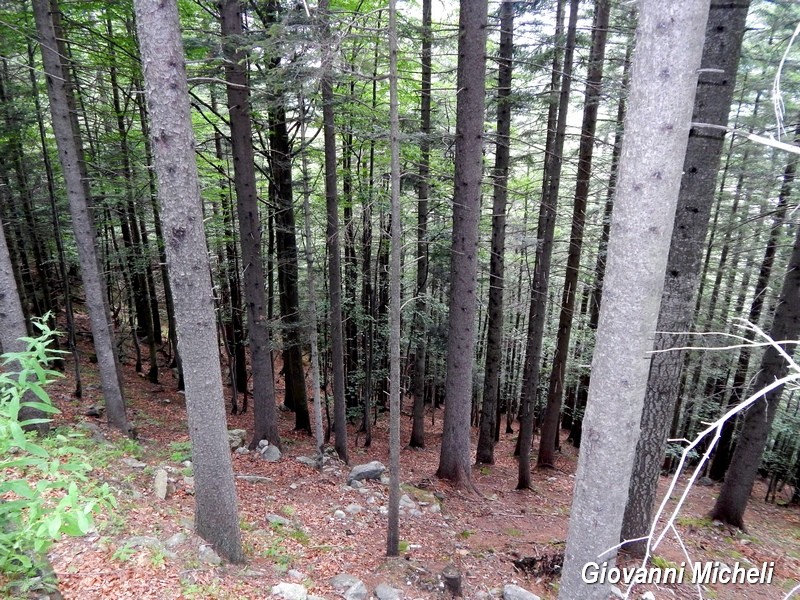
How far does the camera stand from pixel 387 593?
488cm

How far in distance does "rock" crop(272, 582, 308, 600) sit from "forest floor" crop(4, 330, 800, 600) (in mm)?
111

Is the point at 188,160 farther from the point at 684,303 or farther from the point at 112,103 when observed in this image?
the point at 112,103

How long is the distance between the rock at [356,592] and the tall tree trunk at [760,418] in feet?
24.3

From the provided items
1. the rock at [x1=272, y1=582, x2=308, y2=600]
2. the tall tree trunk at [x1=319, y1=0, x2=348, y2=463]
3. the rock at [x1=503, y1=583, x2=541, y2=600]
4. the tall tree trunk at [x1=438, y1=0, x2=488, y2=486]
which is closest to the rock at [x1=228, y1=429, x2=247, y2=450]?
the tall tree trunk at [x1=319, y1=0, x2=348, y2=463]

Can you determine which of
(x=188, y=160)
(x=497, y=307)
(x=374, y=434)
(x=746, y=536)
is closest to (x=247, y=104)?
(x=188, y=160)

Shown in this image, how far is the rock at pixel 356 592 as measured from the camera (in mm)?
4715

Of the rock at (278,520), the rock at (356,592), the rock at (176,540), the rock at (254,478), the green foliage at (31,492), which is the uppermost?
the green foliage at (31,492)

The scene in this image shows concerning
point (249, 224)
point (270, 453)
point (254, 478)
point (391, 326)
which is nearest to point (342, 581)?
point (391, 326)

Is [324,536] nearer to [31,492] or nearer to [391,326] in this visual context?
→ [391,326]

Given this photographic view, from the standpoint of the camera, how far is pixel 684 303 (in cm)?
460

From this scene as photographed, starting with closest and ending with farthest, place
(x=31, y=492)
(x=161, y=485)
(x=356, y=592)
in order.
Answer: (x=31, y=492) < (x=356, y=592) < (x=161, y=485)

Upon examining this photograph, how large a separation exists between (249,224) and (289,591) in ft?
20.2

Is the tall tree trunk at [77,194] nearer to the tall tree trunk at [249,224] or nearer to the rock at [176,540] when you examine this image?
the tall tree trunk at [249,224]

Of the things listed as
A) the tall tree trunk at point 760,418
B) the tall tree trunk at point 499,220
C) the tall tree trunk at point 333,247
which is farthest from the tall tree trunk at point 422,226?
the tall tree trunk at point 760,418
